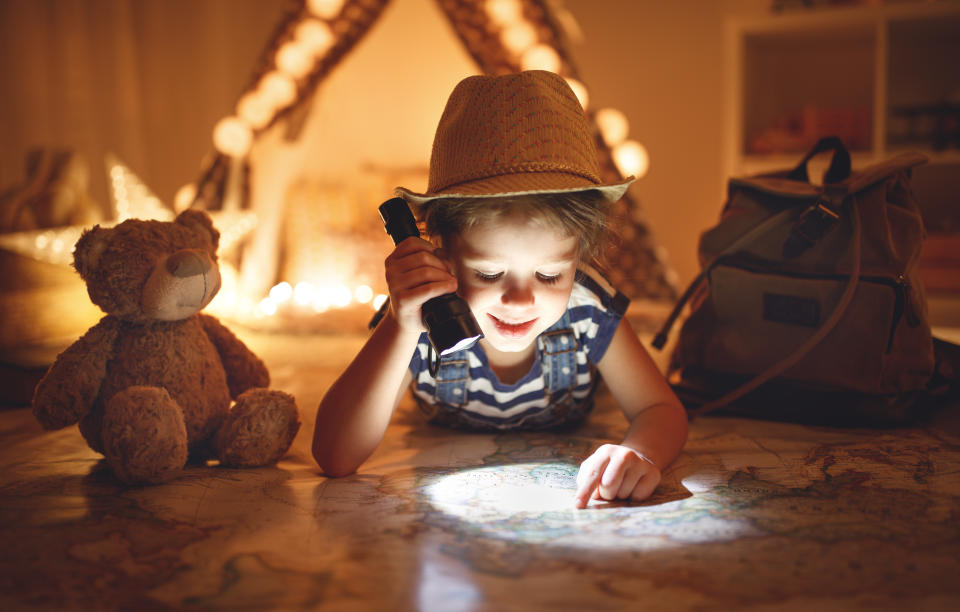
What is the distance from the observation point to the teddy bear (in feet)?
2.54

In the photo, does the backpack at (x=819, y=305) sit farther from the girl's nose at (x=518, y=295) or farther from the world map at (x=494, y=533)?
the girl's nose at (x=518, y=295)

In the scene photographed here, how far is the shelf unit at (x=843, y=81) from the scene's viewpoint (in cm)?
199

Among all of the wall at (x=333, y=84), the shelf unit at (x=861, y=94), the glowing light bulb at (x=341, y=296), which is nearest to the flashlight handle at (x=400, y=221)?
the glowing light bulb at (x=341, y=296)

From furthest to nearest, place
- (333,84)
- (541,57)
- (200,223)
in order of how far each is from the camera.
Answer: (333,84), (541,57), (200,223)

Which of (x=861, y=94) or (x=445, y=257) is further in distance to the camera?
(x=861, y=94)

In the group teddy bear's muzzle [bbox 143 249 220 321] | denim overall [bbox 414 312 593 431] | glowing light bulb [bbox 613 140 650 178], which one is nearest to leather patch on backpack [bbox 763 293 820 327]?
denim overall [bbox 414 312 593 431]

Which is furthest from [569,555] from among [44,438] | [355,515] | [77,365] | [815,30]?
[815,30]

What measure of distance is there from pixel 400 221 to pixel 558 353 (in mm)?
282

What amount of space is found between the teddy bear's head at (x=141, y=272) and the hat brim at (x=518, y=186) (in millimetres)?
279

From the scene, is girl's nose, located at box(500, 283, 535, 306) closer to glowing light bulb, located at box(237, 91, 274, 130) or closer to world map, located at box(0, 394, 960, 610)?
world map, located at box(0, 394, 960, 610)

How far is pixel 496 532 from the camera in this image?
663mm

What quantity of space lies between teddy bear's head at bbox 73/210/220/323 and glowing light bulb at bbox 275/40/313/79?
1.27 metres

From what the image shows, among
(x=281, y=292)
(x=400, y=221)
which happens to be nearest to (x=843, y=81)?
(x=281, y=292)

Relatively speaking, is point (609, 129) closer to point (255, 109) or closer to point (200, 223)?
point (255, 109)
